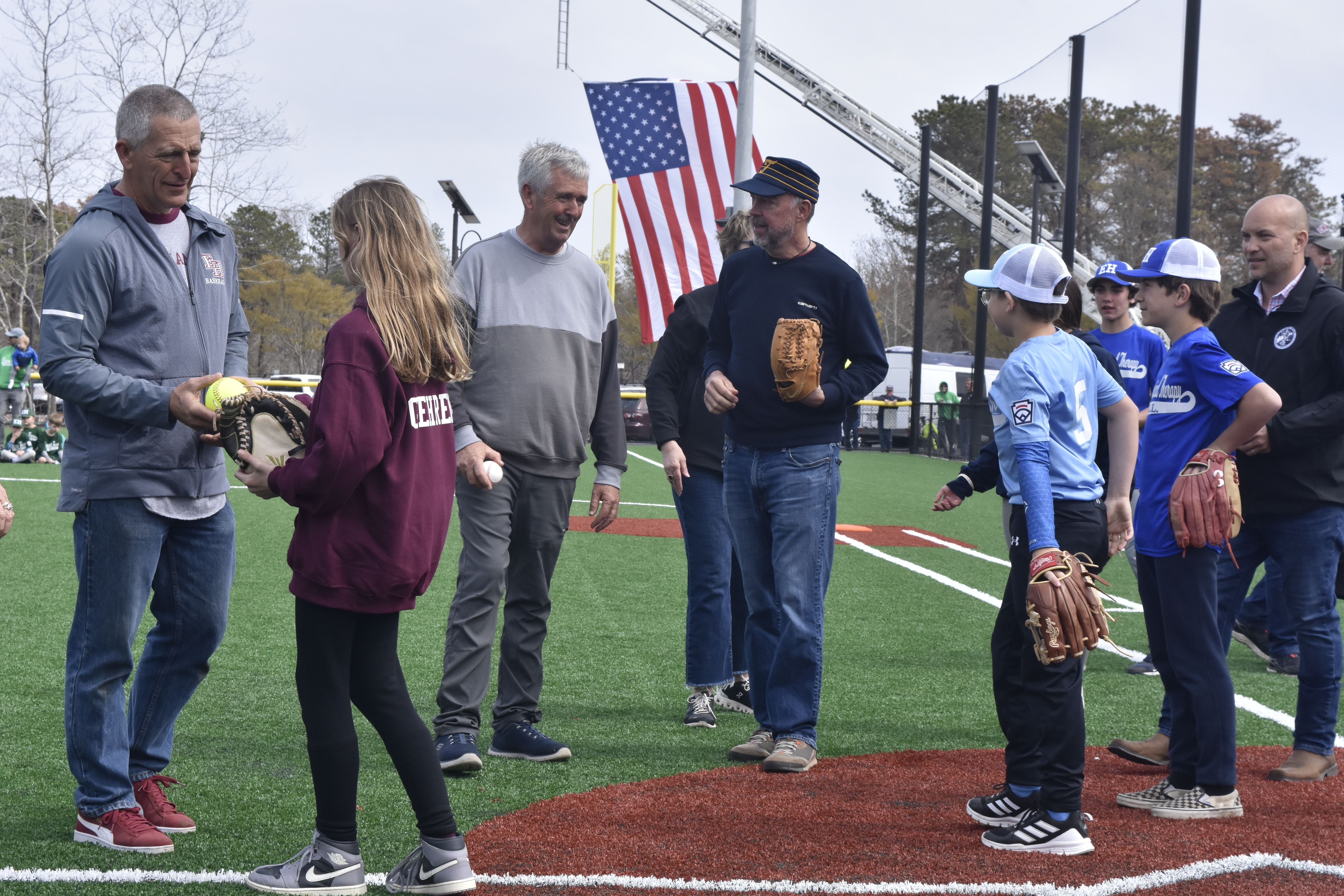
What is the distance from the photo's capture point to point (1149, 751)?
16.1ft

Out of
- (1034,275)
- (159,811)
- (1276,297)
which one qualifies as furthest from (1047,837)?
(159,811)

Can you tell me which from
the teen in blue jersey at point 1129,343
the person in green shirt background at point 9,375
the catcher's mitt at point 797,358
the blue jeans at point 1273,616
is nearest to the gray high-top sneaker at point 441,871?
the catcher's mitt at point 797,358

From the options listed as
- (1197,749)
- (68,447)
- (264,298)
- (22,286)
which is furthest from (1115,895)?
(264,298)

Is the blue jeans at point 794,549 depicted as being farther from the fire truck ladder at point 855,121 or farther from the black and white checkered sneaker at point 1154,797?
the fire truck ladder at point 855,121

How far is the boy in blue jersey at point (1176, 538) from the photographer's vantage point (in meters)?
4.14

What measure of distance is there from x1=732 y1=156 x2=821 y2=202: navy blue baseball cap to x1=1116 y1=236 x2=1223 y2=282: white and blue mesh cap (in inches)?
52.3

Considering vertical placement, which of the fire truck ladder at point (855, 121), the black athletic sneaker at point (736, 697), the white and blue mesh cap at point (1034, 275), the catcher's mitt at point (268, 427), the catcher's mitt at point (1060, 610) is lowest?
the black athletic sneaker at point (736, 697)

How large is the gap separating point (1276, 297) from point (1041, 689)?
89.3 inches

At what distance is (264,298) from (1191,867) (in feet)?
201

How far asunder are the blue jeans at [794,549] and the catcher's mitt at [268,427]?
215cm

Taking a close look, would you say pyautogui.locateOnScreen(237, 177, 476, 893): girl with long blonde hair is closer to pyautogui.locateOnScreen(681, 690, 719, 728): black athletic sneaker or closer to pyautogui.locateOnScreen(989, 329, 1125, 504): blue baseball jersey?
pyautogui.locateOnScreen(989, 329, 1125, 504): blue baseball jersey

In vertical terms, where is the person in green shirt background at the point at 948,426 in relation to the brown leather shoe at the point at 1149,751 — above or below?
above

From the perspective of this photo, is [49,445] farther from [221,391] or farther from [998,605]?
[221,391]

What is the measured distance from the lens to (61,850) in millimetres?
3551
